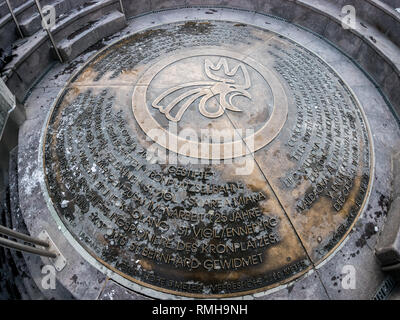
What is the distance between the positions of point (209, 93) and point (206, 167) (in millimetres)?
1421

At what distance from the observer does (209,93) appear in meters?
4.43

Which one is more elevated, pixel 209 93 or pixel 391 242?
pixel 209 93

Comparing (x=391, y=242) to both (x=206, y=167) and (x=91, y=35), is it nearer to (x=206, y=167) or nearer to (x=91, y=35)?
(x=206, y=167)

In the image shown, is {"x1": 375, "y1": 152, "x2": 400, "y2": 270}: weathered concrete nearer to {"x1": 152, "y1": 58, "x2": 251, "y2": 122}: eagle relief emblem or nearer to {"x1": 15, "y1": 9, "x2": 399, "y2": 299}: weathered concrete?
{"x1": 15, "y1": 9, "x2": 399, "y2": 299}: weathered concrete

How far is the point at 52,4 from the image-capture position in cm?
570

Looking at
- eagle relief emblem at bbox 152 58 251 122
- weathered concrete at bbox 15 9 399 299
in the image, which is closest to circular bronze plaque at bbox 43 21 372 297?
eagle relief emblem at bbox 152 58 251 122

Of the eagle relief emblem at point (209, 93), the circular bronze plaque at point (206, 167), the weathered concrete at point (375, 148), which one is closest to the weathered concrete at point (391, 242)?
the weathered concrete at point (375, 148)

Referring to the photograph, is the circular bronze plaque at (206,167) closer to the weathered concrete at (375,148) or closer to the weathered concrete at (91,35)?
the weathered concrete at (375,148)

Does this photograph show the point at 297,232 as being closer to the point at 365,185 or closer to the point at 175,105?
the point at 365,185

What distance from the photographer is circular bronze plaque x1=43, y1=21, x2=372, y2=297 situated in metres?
3.23

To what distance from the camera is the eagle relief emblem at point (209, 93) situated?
4.22 m

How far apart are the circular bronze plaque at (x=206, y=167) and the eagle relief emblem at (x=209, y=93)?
2cm

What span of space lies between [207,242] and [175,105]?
2.22 m

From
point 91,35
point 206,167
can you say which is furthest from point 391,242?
point 91,35
